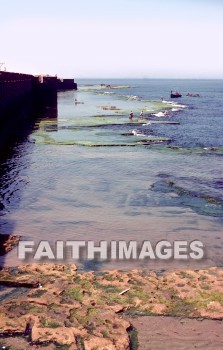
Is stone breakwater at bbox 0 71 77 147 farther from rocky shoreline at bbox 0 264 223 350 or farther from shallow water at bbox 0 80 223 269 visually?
rocky shoreline at bbox 0 264 223 350

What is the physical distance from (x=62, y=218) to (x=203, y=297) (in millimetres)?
7460

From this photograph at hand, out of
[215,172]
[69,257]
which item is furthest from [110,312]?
[215,172]

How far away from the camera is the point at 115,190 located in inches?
773

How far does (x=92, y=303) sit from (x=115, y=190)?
10.5m

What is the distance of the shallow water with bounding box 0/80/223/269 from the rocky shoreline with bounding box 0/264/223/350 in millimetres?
851

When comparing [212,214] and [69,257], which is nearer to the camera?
[69,257]

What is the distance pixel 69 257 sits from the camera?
1215cm

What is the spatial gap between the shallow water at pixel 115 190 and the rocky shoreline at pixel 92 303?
851 mm

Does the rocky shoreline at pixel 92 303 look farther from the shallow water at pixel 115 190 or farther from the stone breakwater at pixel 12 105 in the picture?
the stone breakwater at pixel 12 105

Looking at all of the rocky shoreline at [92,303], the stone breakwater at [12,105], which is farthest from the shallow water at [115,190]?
the stone breakwater at [12,105]

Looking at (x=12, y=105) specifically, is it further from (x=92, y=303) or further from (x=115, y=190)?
(x=92, y=303)

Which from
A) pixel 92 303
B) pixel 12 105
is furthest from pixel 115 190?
pixel 12 105

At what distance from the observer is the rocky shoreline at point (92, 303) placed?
8.12 m

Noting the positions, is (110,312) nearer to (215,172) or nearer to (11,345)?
(11,345)
